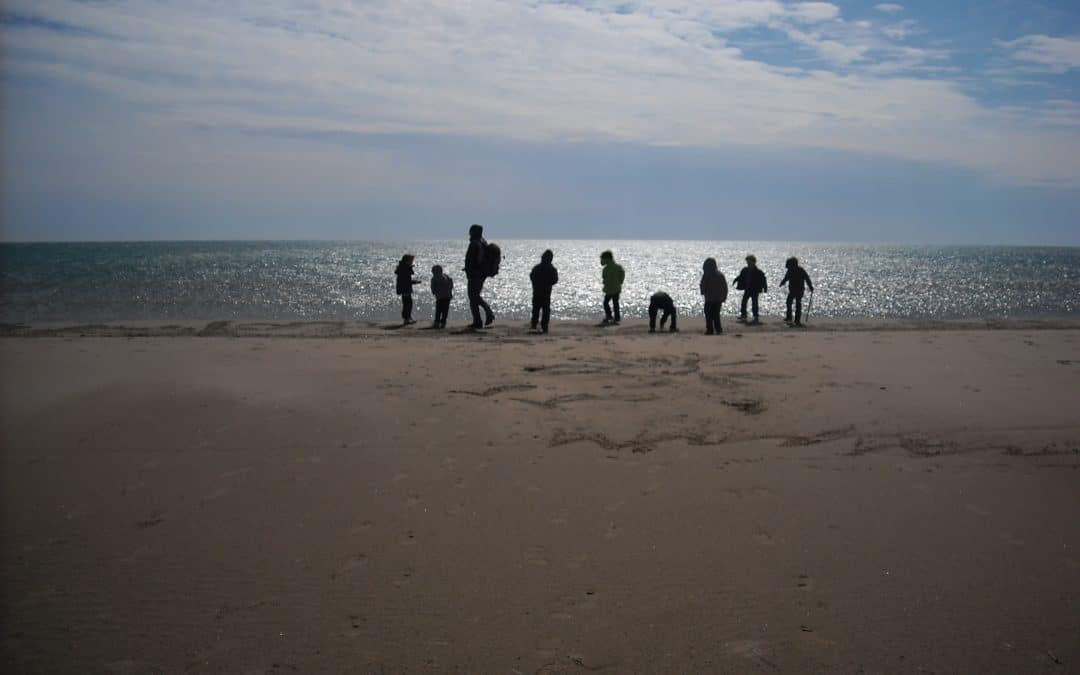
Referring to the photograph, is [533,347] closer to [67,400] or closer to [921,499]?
[67,400]

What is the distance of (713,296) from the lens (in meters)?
16.1

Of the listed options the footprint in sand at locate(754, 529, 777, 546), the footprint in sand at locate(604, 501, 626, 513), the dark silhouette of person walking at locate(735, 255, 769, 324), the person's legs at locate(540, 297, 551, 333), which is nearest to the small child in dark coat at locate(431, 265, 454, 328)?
the person's legs at locate(540, 297, 551, 333)

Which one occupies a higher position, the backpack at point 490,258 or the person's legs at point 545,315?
the backpack at point 490,258

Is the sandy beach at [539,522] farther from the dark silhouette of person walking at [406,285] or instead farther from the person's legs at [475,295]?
the dark silhouette of person walking at [406,285]

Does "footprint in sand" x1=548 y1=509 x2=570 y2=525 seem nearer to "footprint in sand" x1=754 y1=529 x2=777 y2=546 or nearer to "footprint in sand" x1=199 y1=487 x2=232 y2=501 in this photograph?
"footprint in sand" x1=754 y1=529 x2=777 y2=546

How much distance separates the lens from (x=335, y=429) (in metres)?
6.86

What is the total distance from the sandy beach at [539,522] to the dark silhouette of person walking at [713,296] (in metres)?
6.77

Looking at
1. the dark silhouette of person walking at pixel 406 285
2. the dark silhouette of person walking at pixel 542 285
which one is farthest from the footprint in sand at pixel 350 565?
the dark silhouette of person walking at pixel 406 285

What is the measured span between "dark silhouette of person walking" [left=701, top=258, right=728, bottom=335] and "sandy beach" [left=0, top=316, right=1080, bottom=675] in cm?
677

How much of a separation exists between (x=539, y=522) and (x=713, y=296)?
12.1 meters

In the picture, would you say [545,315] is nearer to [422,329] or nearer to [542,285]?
[542,285]

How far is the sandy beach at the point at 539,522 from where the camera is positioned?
11.5 ft

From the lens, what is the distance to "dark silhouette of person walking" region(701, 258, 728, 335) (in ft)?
52.3

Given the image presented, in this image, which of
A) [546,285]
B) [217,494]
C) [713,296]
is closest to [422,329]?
[546,285]
